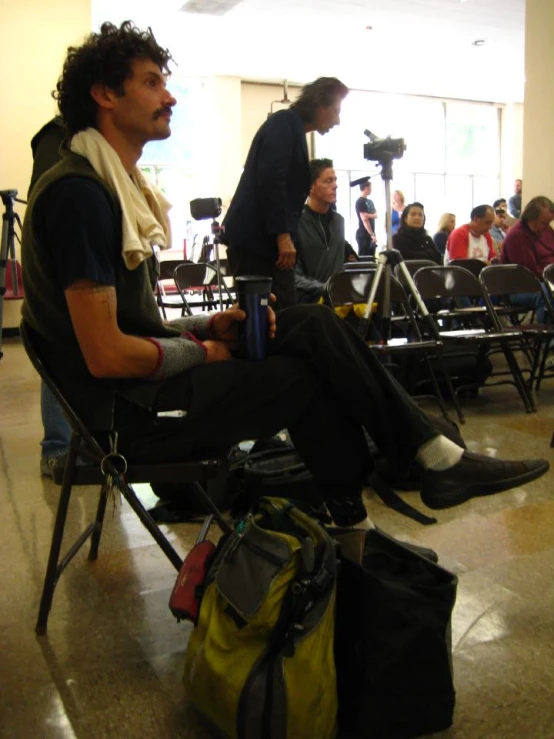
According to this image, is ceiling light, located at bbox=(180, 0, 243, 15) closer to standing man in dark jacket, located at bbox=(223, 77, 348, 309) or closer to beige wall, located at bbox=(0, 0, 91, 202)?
beige wall, located at bbox=(0, 0, 91, 202)

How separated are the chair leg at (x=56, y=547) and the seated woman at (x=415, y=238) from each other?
179 inches

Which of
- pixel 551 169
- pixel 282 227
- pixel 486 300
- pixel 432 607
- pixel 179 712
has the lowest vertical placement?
pixel 179 712

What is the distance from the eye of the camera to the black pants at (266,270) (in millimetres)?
3002

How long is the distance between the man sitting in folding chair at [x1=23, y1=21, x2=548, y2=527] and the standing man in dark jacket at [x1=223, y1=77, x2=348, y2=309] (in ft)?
4.85

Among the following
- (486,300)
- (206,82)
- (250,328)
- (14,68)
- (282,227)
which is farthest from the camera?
(206,82)

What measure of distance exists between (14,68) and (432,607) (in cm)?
695

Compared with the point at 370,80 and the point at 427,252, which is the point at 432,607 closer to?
the point at 427,252

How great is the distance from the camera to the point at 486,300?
3.79m

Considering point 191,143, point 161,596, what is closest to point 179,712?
point 161,596

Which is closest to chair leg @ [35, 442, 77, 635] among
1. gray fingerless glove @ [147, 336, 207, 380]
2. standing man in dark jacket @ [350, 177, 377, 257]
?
gray fingerless glove @ [147, 336, 207, 380]

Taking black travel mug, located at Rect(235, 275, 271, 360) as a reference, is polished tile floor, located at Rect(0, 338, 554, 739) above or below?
below

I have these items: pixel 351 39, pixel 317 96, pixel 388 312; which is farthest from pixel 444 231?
pixel 317 96

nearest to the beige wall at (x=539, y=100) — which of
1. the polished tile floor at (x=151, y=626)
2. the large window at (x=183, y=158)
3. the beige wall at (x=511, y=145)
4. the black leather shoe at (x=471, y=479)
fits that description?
the polished tile floor at (x=151, y=626)

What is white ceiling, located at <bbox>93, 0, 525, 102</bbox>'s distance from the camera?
8328mm
